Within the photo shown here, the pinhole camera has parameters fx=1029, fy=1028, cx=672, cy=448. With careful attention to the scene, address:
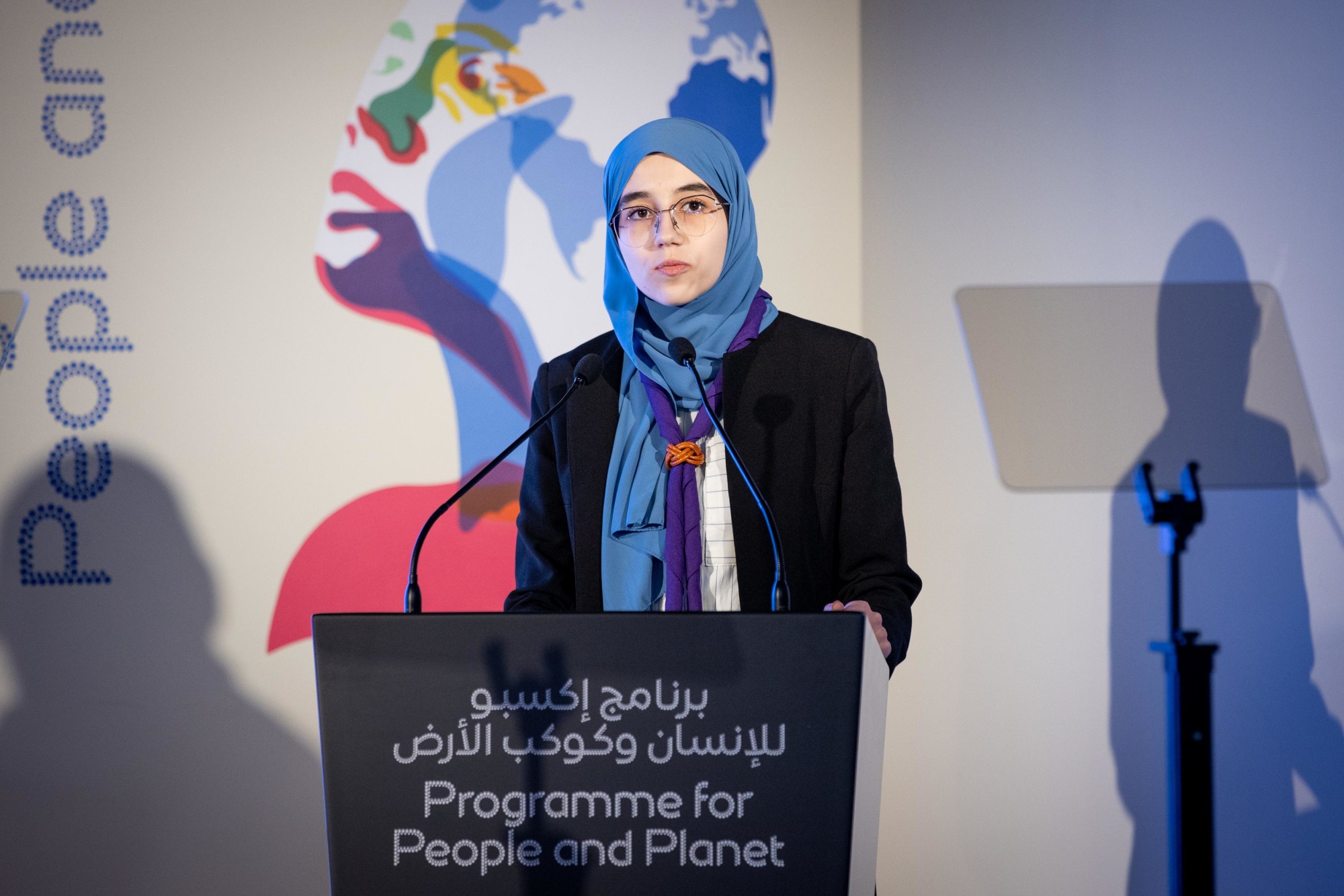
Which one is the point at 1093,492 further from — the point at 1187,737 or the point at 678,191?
the point at 678,191

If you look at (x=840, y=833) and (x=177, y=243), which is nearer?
(x=840, y=833)

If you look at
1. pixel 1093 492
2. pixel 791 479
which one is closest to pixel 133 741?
pixel 791 479

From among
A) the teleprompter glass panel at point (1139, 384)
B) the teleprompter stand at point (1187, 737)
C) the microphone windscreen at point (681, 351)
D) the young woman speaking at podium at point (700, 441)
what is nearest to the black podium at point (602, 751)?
the microphone windscreen at point (681, 351)

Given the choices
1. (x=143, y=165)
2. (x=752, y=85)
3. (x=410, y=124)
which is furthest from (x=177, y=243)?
(x=752, y=85)

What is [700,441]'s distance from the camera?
1334 millimetres

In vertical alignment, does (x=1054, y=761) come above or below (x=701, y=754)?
below

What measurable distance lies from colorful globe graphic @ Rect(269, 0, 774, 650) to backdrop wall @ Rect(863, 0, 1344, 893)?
1.53ft

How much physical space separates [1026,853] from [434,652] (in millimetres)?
1783

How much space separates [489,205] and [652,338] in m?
0.99

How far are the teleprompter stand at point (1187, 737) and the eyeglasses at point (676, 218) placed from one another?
1.06 metres

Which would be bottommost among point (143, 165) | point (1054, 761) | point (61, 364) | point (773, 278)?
point (1054, 761)

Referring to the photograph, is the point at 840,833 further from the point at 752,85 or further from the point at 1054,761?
the point at 752,85

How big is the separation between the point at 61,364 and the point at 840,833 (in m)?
2.12

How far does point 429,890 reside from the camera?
786 millimetres
